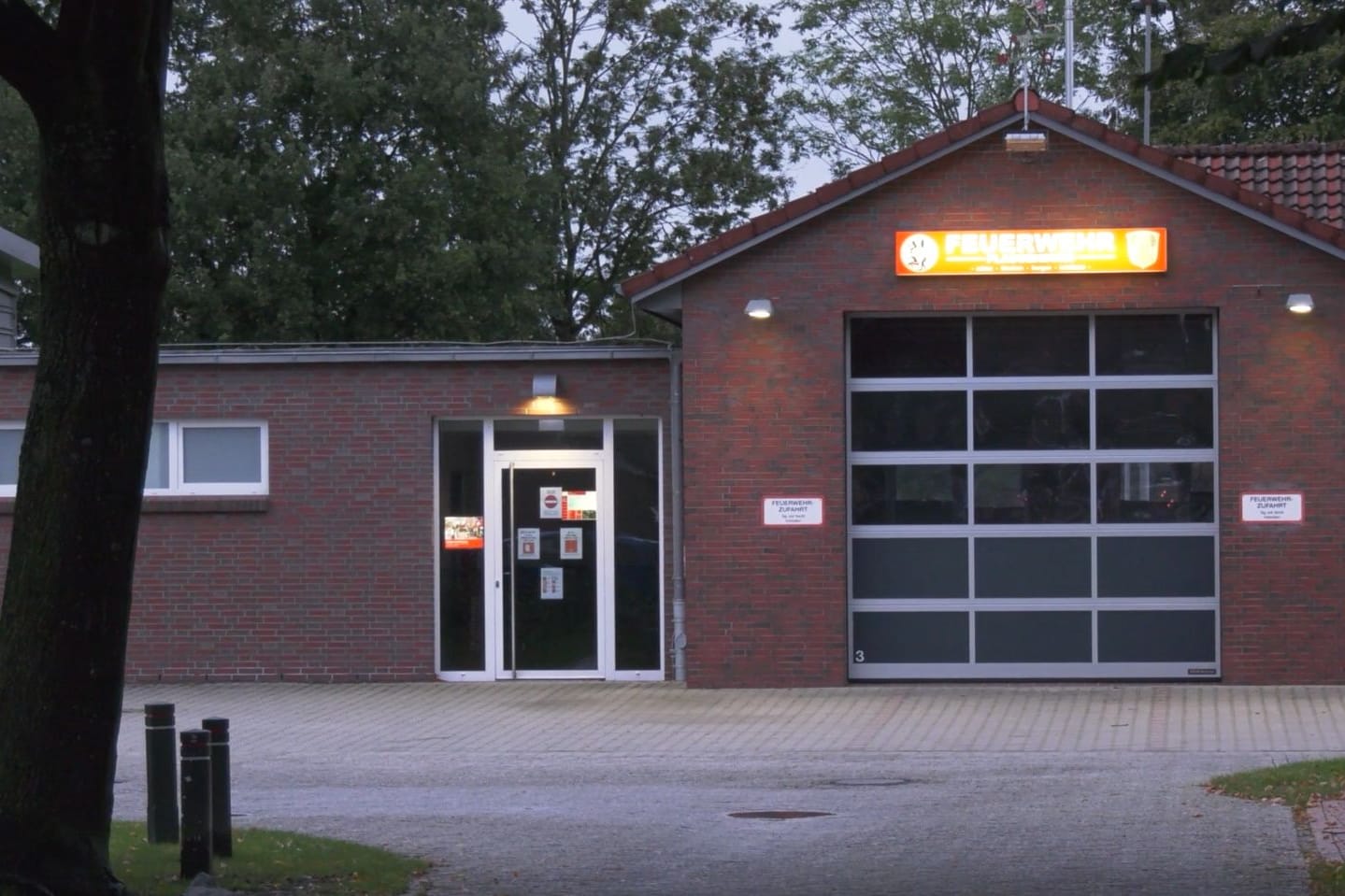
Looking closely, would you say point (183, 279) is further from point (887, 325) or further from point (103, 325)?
point (103, 325)

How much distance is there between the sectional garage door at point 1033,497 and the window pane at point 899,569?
0.5 inches

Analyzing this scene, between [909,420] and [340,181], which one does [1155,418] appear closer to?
[909,420]

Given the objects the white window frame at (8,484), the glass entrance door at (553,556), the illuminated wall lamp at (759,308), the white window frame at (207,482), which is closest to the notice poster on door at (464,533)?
the glass entrance door at (553,556)

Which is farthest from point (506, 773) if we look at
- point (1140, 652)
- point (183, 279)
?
point (183, 279)

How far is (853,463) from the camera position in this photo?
1767 cm

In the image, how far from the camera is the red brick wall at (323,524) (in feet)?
60.8

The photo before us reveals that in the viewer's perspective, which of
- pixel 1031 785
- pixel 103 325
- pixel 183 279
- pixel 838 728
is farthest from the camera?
pixel 183 279

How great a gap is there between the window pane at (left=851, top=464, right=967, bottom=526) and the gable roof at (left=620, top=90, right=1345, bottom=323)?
2.39 metres

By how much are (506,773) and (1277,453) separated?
7.89 m

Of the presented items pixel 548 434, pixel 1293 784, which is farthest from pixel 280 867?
pixel 548 434

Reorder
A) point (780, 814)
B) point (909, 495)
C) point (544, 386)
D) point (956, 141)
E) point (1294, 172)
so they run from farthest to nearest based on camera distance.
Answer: point (1294, 172) → point (544, 386) → point (909, 495) → point (956, 141) → point (780, 814)

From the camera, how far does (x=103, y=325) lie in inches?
300

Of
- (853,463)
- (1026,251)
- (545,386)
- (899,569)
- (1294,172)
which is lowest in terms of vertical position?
(899,569)

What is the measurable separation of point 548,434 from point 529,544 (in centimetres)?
107
